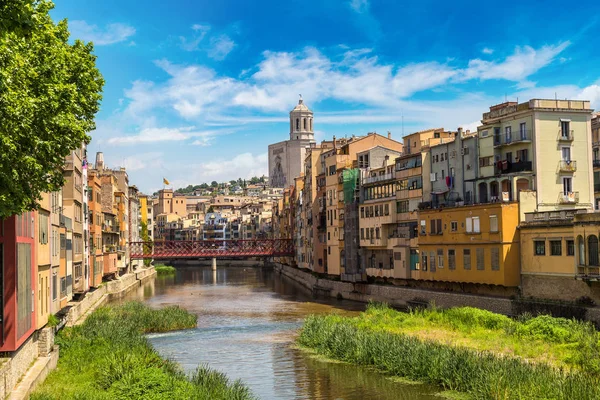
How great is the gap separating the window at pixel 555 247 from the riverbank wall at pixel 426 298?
2.83 meters

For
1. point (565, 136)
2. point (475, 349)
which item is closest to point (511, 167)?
point (565, 136)

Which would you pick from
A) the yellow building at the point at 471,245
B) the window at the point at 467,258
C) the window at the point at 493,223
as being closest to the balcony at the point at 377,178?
the yellow building at the point at 471,245

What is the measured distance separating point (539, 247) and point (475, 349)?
12.1m

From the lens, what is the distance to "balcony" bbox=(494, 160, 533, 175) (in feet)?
157

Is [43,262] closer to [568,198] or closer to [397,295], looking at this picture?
[397,295]

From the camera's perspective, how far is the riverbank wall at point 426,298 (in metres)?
38.9

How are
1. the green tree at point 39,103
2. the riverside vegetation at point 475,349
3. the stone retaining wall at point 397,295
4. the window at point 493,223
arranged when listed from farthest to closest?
the window at point 493,223
the stone retaining wall at point 397,295
the riverside vegetation at point 475,349
the green tree at point 39,103

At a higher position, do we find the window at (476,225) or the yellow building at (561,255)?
the window at (476,225)

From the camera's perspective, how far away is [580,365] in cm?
2923

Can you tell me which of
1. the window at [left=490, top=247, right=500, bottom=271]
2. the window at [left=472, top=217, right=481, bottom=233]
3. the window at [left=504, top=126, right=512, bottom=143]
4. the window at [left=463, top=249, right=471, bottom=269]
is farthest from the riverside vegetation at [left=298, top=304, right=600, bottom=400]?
the window at [left=504, top=126, right=512, bottom=143]

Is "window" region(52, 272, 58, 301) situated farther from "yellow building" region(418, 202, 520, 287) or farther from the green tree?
"yellow building" region(418, 202, 520, 287)

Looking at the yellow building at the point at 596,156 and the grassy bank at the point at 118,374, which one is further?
the yellow building at the point at 596,156

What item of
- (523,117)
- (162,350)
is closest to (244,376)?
(162,350)

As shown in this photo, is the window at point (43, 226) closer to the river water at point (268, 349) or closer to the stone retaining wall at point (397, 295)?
the river water at point (268, 349)
